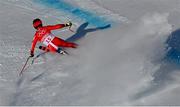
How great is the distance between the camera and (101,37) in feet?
41.8

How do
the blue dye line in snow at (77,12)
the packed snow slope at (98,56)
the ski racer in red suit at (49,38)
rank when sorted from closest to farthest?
the packed snow slope at (98,56) → the ski racer in red suit at (49,38) → the blue dye line in snow at (77,12)

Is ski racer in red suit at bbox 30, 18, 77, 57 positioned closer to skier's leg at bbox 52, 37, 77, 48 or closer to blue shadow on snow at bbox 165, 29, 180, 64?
skier's leg at bbox 52, 37, 77, 48

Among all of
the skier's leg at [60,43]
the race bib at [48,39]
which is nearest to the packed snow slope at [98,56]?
the skier's leg at [60,43]

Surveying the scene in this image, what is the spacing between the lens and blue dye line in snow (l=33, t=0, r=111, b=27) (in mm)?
13852

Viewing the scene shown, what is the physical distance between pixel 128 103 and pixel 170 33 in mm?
3255

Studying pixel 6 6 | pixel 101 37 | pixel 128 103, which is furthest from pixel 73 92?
pixel 6 6

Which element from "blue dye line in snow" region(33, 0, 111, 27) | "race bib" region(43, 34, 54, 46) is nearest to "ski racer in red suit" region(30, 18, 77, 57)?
"race bib" region(43, 34, 54, 46)

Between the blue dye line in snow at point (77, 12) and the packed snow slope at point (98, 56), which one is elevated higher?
the blue dye line in snow at point (77, 12)

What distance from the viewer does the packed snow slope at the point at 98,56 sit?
1038 cm

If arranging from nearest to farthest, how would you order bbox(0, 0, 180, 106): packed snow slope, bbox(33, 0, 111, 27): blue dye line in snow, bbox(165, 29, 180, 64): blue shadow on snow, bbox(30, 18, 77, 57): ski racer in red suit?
bbox(0, 0, 180, 106): packed snow slope < bbox(165, 29, 180, 64): blue shadow on snow < bbox(30, 18, 77, 57): ski racer in red suit < bbox(33, 0, 111, 27): blue dye line in snow

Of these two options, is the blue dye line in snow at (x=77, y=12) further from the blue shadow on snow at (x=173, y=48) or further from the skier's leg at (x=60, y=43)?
the blue shadow on snow at (x=173, y=48)

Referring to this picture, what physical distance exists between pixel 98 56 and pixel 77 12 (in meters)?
3.09

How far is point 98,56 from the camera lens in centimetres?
1180

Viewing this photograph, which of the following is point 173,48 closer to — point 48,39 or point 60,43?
point 60,43
